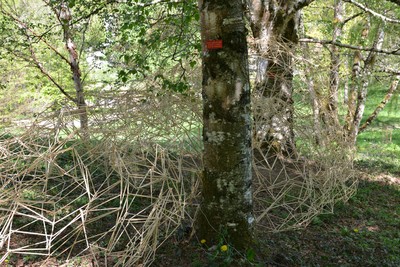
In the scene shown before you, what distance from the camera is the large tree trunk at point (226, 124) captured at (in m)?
2.63

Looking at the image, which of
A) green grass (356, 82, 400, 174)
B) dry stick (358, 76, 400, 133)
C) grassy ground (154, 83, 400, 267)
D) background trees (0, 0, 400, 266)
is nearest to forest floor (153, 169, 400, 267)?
grassy ground (154, 83, 400, 267)

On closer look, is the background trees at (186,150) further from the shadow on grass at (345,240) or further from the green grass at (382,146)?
the green grass at (382,146)

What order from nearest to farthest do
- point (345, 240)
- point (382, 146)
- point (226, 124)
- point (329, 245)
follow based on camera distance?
point (226, 124), point (329, 245), point (345, 240), point (382, 146)

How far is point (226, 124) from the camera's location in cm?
268

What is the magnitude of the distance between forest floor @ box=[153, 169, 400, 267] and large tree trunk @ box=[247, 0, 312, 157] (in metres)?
0.97

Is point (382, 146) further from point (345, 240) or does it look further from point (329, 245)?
point (329, 245)

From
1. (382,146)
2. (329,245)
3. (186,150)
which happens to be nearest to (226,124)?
(186,150)

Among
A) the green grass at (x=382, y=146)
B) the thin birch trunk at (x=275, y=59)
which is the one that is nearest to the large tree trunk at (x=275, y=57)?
the thin birch trunk at (x=275, y=59)

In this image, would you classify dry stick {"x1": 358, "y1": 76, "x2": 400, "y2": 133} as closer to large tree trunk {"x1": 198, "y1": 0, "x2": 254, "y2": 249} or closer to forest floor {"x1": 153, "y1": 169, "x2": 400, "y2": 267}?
forest floor {"x1": 153, "y1": 169, "x2": 400, "y2": 267}

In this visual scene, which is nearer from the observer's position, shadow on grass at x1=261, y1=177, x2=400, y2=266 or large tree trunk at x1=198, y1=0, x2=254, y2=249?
large tree trunk at x1=198, y1=0, x2=254, y2=249

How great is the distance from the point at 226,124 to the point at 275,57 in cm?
192

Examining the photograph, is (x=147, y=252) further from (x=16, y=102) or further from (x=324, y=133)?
(x=16, y=102)

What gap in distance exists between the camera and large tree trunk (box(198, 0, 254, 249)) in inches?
104

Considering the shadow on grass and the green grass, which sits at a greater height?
the shadow on grass
